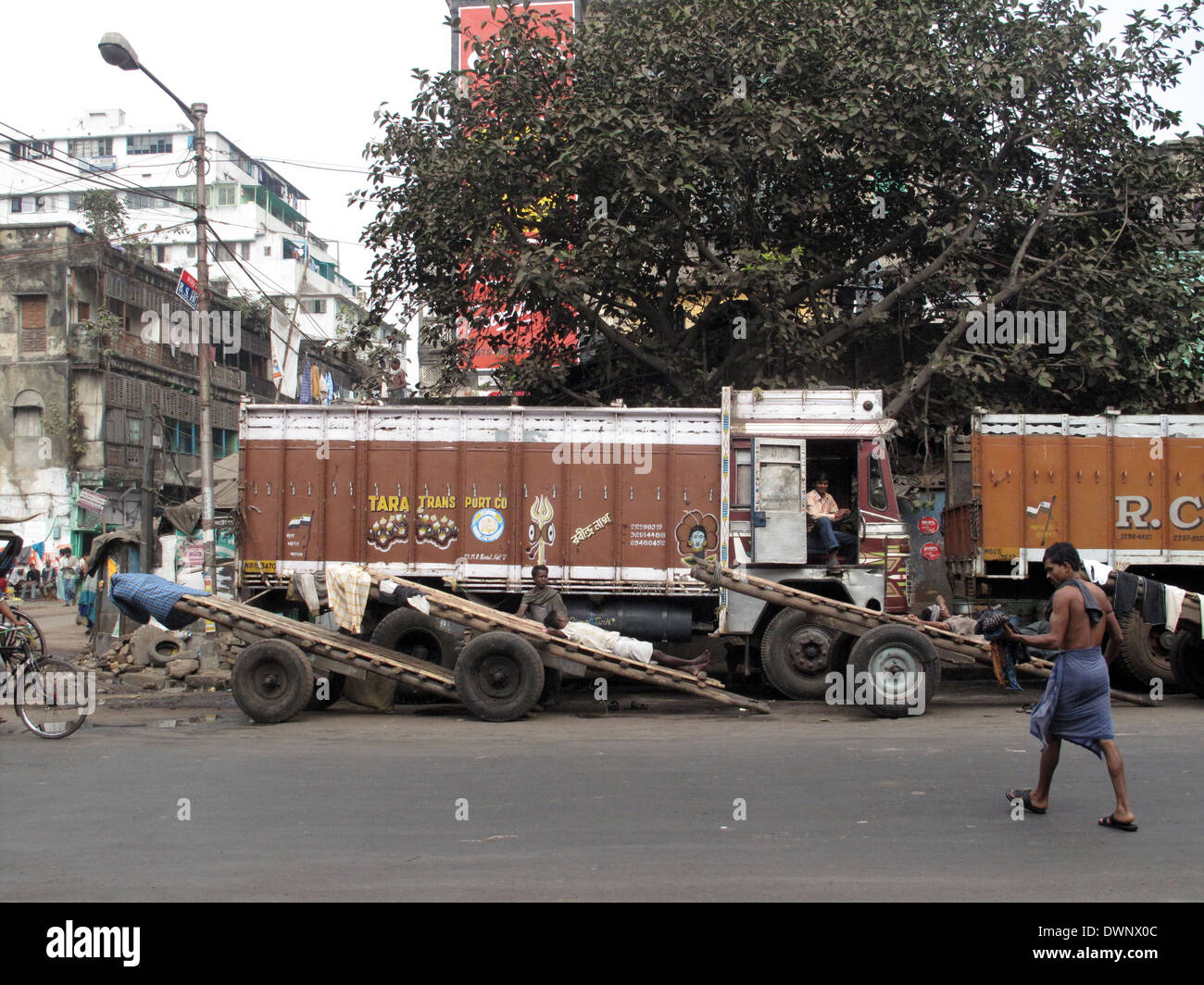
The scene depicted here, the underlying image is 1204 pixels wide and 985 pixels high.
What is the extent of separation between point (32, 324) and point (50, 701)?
81.5 feet

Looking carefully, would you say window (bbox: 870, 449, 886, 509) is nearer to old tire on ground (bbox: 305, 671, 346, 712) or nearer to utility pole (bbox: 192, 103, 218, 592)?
old tire on ground (bbox: 305, 671, 346, 712)

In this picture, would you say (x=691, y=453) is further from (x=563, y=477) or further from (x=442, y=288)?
(x=442, y=288)

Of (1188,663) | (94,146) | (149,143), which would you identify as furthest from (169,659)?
(94,146)

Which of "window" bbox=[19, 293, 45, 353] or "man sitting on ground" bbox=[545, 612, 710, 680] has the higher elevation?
"window" bbox=[19, 293, 45, 353]

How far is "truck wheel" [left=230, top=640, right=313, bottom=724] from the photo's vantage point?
9.90m

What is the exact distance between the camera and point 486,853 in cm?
551

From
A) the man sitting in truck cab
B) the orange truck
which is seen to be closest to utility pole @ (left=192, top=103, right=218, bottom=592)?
the man sitting in truck cab

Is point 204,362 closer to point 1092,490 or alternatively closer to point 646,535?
point 646,535

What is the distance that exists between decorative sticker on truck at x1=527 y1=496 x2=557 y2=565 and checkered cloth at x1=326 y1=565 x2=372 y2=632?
210 cm

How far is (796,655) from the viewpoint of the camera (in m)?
11.1

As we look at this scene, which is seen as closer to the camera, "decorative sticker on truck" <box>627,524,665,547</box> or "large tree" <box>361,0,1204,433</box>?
"decorative sticker on truck" <box>627,524,665,547</box>
